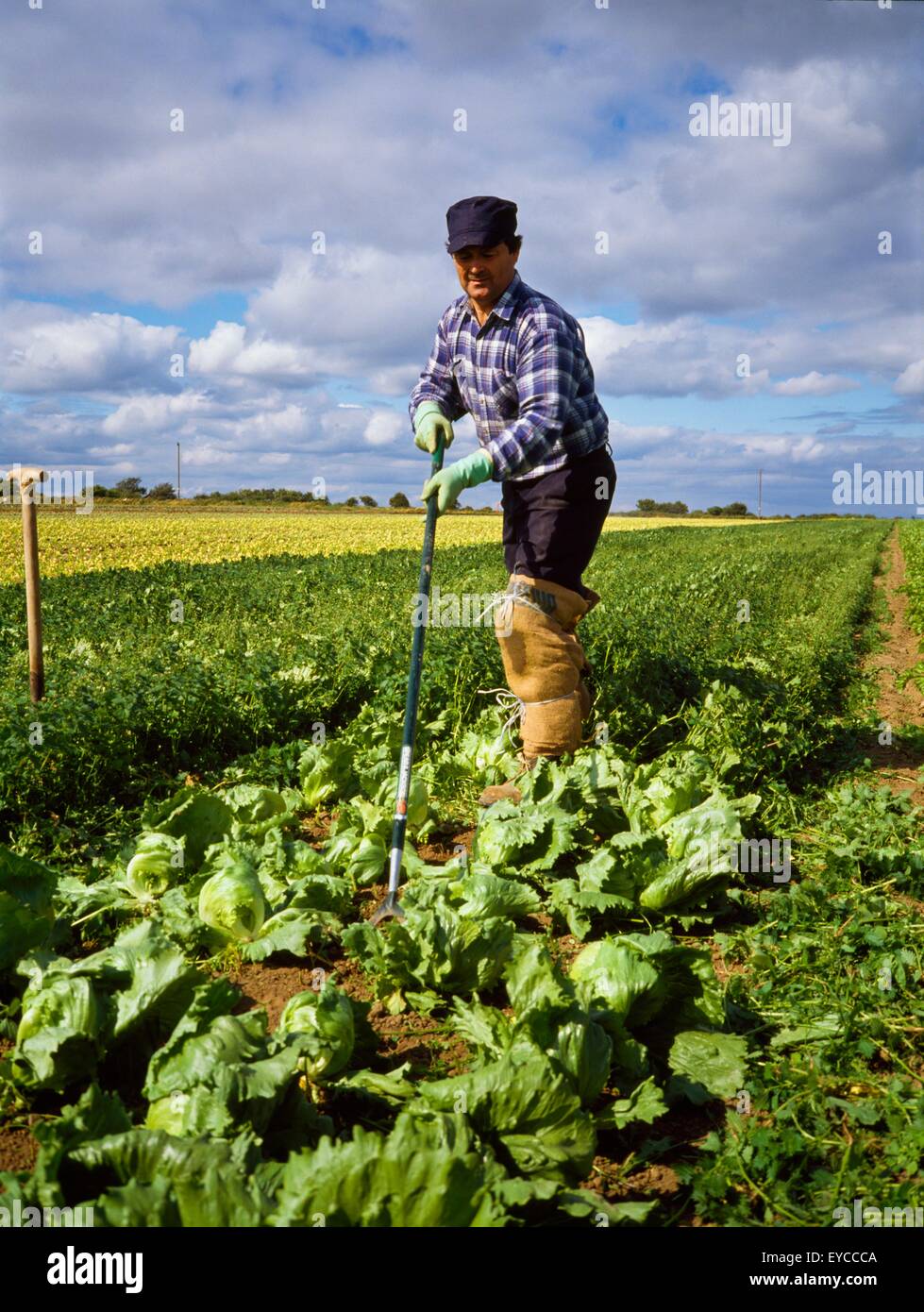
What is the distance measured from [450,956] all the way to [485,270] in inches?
117

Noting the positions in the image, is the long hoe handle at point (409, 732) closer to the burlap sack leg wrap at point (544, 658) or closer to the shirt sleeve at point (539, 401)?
the shirt sleeve at point (539, 401)

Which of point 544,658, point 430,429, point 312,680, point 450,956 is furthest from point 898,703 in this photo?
point 450,956

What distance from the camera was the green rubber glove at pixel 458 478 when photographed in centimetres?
387

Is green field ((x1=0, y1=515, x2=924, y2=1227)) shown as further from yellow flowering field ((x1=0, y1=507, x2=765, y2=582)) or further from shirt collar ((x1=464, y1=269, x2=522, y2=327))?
yellow flowering field ((x1=0, y1=507, x2=765, y2=582))

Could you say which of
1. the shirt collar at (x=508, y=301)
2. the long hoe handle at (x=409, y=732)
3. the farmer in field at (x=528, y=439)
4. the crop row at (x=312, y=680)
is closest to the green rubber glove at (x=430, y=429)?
the farmer in field at (x=528, y=439)

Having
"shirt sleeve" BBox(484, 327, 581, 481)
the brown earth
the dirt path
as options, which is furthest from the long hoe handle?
the dirt path

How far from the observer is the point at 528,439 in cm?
403

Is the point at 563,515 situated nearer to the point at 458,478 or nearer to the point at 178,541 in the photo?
the point at 458,478

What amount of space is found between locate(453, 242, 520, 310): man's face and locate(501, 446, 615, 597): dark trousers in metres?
0.86

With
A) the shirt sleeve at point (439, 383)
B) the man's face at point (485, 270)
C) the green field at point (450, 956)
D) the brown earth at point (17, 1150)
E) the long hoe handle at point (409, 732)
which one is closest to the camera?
the green field at point (450, 956)

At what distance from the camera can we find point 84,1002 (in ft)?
7.97
